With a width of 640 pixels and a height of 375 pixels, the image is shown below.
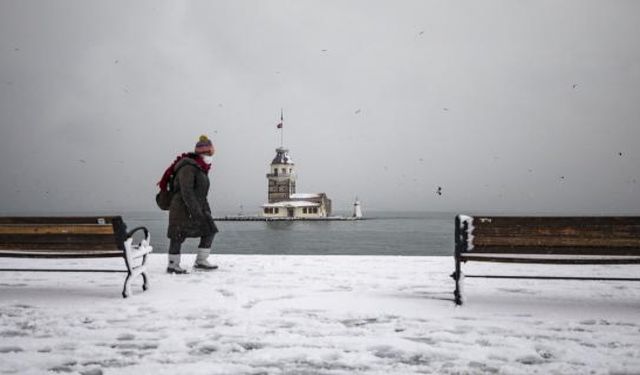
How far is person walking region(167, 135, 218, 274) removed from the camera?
267 inches

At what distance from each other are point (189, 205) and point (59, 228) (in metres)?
1.93

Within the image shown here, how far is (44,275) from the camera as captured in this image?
6883mm

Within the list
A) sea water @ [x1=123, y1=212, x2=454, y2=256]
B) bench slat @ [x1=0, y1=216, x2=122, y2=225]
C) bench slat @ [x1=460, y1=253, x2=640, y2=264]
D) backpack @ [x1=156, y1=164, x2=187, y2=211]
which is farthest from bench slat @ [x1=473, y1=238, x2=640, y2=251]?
sea water @ [x1=123, y1=212, x2=454, y2=256]

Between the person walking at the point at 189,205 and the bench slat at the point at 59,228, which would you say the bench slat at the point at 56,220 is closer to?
the bench slat at the point at 59,228

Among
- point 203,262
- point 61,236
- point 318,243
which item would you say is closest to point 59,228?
point 61,236

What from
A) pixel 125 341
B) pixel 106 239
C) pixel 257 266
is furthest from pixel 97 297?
pixel 257 266

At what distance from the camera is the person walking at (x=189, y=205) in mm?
6781

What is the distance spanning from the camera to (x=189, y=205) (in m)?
6.77

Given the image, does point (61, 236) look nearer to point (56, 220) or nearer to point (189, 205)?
point (56, 220)

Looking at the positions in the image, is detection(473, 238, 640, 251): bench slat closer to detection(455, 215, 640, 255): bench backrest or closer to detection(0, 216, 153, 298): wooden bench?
detection(455, 215, 640, 255): bench backrest

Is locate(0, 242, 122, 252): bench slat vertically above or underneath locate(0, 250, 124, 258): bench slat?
above

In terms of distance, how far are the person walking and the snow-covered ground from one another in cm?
55

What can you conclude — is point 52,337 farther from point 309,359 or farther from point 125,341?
point 309,359

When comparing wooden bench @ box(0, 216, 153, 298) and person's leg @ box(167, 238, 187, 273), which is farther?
person's leg @ box(167, 238, 187, 273)
